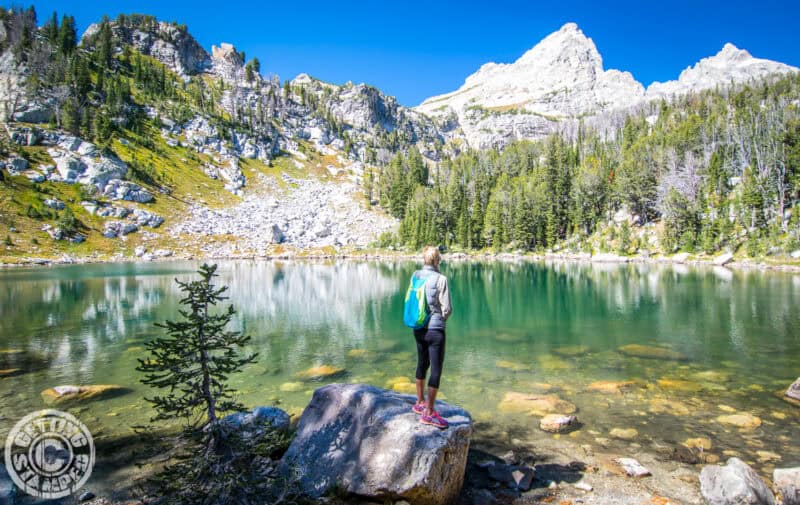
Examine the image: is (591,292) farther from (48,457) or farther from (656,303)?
(48,457)

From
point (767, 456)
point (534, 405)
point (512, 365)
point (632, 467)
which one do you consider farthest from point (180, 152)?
point (767, 456)

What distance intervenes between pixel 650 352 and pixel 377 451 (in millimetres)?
18234

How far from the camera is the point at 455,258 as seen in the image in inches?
4200

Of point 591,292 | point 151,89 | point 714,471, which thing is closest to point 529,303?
point 591,292

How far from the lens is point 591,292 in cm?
4216

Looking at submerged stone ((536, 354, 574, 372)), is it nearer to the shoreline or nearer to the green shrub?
the shoreline

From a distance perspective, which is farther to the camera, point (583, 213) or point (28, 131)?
point (583, 213)

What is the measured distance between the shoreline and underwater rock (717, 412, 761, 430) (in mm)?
64004

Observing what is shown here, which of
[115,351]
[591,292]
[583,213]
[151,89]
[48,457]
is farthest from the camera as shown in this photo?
[151,89]

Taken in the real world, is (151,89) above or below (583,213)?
above

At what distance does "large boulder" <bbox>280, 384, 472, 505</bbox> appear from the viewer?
659 centimetres

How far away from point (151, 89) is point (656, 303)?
17698 centimetres

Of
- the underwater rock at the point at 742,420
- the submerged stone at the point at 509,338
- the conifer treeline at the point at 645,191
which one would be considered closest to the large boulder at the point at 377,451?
the underwater rock at the point at 742,420

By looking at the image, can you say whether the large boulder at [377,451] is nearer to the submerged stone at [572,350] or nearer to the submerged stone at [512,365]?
the submerged stone at [512,365]
